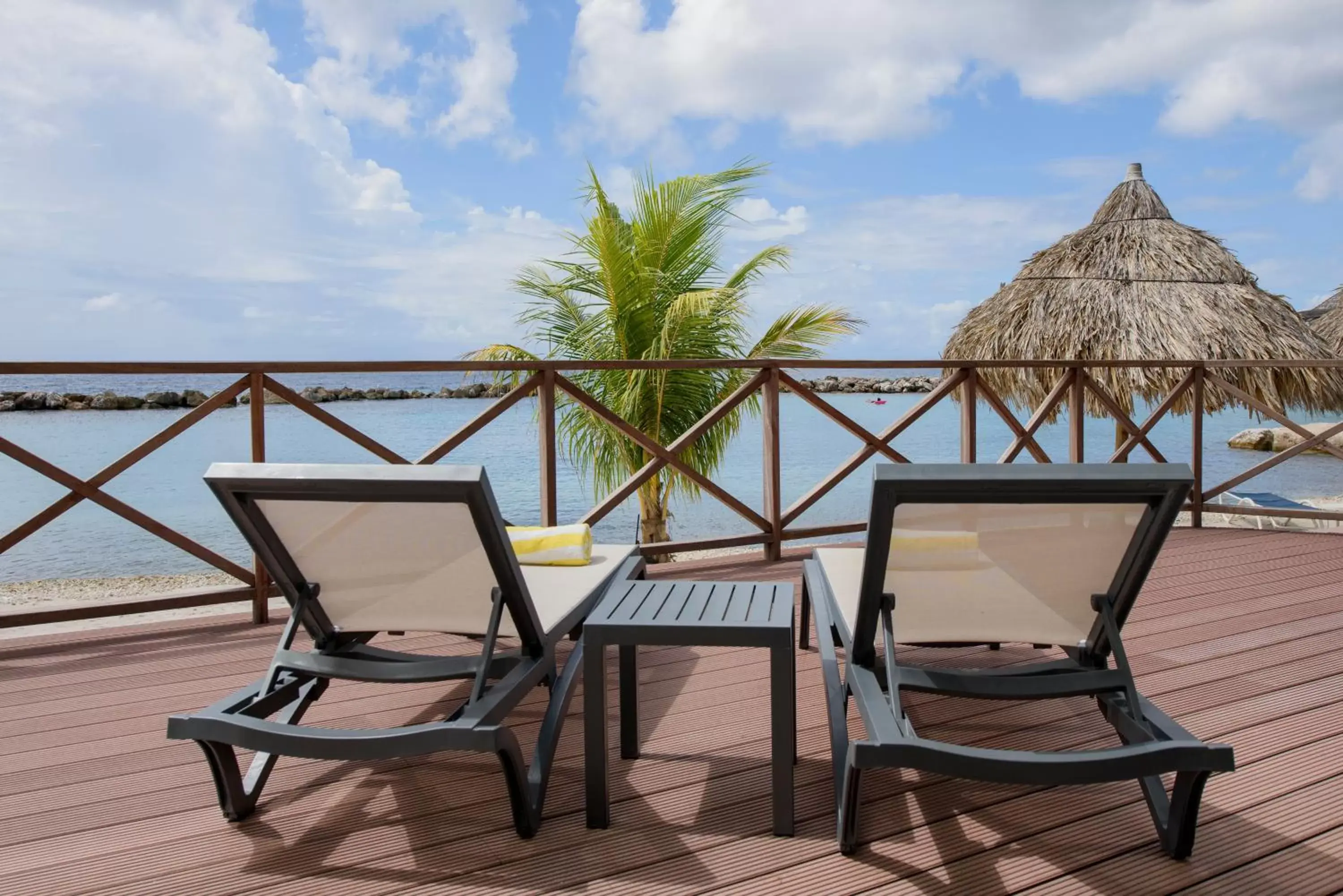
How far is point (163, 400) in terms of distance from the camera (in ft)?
37.5

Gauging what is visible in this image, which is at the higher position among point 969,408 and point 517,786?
point 969,408

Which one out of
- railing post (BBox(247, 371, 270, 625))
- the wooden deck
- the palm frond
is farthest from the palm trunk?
the wooden deck

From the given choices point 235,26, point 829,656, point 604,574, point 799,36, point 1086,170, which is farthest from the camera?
point 1086,170

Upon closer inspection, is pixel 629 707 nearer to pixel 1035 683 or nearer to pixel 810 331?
pixel 1035 683

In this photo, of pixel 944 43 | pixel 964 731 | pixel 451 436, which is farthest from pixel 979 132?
pixel 964 731

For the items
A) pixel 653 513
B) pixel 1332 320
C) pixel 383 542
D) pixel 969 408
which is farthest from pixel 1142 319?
pixel 383 542

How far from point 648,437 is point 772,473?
709 millimetres

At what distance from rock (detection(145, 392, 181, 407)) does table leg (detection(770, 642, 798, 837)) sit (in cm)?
1188

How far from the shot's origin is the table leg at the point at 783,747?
5.57 feet

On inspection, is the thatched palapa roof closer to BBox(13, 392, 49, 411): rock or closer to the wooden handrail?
the wooden handrail

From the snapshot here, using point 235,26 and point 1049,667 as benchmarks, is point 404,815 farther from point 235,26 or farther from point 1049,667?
point 235,26

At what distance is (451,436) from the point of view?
12.7ft

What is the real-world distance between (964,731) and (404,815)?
4.61ft

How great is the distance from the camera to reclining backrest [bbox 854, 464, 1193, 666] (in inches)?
64.9
